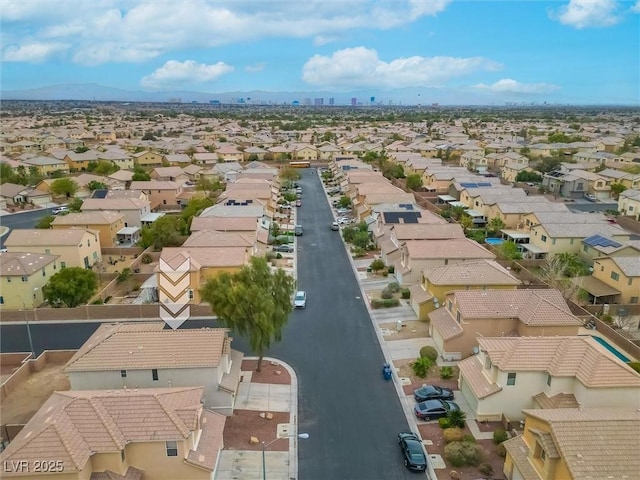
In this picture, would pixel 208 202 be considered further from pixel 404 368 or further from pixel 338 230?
pixel 404 368

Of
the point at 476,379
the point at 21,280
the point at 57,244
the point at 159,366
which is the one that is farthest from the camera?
the point at 57,244

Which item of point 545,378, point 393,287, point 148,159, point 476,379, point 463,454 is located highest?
point 148,159

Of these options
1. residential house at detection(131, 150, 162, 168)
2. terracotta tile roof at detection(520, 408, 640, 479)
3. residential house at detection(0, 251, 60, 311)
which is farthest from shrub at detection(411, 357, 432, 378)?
residential house at detection(131, 150, 162, 168)

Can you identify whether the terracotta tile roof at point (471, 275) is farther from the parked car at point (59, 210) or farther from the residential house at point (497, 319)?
the parked car at point (59, 210)

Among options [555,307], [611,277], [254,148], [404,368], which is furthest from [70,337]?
[254,148]

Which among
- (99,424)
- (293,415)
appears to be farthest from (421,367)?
(99,424)

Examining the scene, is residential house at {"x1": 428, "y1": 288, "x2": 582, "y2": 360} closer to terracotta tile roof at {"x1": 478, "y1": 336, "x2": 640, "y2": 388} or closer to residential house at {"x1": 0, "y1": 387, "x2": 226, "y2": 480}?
terracotta tile roof at {"x1": 478, "y1": 336, "x2": 640, "y2": 388}

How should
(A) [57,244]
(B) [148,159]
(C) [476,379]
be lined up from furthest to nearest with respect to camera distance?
(B) [148,159] → (A) [57,244] → (C) [476,379]

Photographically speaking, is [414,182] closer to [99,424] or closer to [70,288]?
[70,288]
